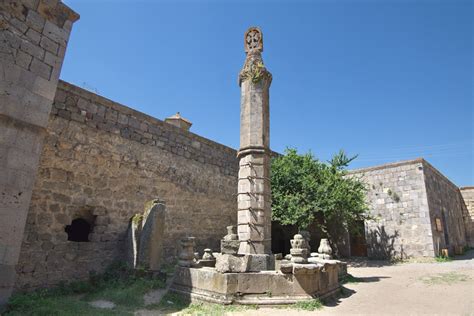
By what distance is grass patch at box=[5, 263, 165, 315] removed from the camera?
4.87m

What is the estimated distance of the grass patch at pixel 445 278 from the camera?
7.39 m

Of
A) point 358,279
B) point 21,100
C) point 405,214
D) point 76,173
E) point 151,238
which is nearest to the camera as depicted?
point 21,100

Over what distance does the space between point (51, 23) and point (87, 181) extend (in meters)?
3.57

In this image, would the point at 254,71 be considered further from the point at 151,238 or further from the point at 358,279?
the point at 358,279

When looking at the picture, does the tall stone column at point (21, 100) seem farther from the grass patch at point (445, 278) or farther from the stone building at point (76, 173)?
the grass patch at point (445, 278)

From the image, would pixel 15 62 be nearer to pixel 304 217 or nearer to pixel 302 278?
pixel 302 278

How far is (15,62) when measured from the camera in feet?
16.9

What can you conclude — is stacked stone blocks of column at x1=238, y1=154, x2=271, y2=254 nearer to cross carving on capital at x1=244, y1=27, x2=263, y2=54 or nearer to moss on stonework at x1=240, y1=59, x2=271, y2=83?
moss on stonework at x1=240, y1=59, x2=271, y2=83

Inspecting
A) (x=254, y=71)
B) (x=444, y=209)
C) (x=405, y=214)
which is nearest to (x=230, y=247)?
(x=254, y=71)

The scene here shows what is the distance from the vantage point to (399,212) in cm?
1401

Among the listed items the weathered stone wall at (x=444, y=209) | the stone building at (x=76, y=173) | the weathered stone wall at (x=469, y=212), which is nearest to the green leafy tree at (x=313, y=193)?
the stone building at (x=76, y=173)

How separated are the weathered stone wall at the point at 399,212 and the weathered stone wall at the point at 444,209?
437 millimetres

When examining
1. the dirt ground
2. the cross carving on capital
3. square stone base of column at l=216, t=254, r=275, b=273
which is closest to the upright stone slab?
square stone base of column at l=216, t=254, r=275, b=273

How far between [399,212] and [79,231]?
1340 cm
